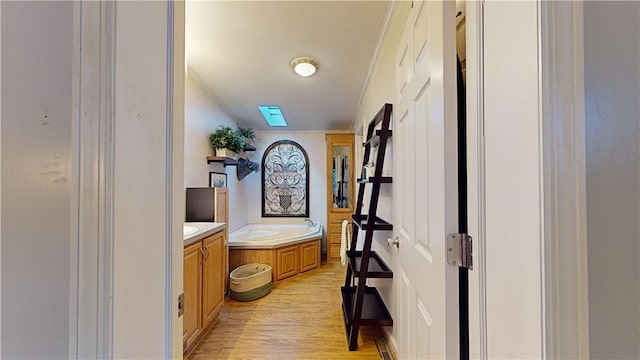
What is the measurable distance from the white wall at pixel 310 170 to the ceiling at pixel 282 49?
1.06 m

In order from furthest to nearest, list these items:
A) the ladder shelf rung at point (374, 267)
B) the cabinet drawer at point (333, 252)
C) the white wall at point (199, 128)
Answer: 1. the cabinet drawer at point (333, 252)
2. the white wall at point (199, 128)
3. the ladder shelf rung at point (374, 267)

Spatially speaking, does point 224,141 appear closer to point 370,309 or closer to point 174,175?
point 370,309

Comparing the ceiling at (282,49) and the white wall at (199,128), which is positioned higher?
the ceiling at (282,49)

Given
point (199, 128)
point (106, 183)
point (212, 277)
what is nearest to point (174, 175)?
point (106, 183)

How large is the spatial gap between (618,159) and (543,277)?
226mm

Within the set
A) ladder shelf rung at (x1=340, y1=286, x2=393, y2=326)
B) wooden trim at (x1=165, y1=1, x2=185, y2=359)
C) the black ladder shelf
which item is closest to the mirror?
ladder shelf rung at (x1=340, y1=286, x2=393, y2=326)

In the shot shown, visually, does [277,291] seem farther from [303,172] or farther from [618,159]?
[618,159]

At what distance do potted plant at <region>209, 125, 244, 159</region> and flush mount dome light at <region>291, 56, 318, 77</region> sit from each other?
4.13 feet

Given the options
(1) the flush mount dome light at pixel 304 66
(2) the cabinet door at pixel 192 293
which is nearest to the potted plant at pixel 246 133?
(1) the flush mount dome light at pixel 304 66

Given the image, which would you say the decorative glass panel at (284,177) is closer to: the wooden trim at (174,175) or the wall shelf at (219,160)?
the wall shelf at (219,160)

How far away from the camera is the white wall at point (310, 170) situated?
499 cm

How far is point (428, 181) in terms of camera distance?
948 millimetres

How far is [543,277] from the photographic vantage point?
0.46 meters

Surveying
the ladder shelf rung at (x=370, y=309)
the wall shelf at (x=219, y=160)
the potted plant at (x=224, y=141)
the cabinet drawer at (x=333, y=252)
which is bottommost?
the cabinet drawer at (x=333, y=252)
